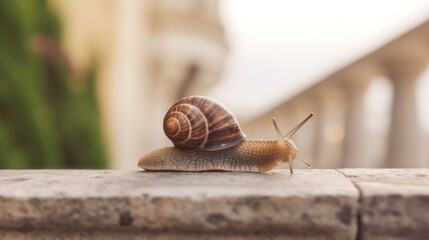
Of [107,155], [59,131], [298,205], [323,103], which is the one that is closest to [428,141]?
[323,103]

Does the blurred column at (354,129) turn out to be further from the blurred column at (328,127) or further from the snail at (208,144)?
the snail at (208,144)

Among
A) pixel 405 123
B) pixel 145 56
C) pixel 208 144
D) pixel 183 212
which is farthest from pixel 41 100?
pixel 145 56

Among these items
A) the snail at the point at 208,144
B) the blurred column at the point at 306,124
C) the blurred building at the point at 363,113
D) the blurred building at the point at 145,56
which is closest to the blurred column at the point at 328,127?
the blurred building at the point at 363,113

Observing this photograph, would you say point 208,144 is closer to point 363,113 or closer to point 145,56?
point 363,113

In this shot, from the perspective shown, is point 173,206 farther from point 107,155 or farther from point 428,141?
point 428,141

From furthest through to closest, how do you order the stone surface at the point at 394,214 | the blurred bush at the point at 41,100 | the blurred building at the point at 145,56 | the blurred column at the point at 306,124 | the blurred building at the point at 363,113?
the blurred column at the point at 306,124 → the blurred building at the point at 145,56 → the blurred building at the point at 363,113 → the blurred bush at the point at 41,100 → the stone surface at the point at 394,214
